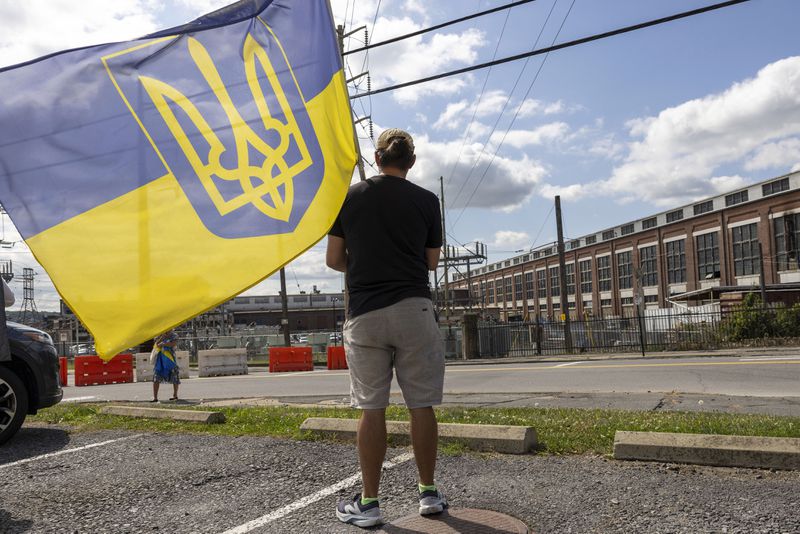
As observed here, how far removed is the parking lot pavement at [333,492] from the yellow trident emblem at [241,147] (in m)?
1.77

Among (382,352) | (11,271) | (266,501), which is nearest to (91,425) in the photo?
(266,501)

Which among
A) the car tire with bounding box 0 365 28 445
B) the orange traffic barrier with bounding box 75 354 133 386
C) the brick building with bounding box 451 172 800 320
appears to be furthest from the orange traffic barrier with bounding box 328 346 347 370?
the car tire with bounding box 0 365 28 445

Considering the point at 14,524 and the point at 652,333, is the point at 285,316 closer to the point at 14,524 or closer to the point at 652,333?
the point at 652,333

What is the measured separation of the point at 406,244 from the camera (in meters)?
3.31

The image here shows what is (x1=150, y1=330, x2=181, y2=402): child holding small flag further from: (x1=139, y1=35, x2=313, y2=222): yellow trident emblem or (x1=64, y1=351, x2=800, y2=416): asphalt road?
(x1=139, y1=35, x2=313, y2=222): yellow trident emblem

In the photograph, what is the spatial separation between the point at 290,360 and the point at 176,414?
19414 mm

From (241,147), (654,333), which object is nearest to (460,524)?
(241,147)

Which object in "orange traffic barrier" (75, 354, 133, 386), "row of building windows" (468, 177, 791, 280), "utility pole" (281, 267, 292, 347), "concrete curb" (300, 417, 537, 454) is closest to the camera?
"concrete curb" (300, 417, 537, 454)

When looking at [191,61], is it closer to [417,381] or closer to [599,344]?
[417,381]

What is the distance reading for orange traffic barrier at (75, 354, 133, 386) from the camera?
22.9 metres

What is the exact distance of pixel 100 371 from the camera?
23250 mm

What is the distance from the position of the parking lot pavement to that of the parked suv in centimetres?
127

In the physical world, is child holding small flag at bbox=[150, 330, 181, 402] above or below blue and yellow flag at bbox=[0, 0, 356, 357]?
below

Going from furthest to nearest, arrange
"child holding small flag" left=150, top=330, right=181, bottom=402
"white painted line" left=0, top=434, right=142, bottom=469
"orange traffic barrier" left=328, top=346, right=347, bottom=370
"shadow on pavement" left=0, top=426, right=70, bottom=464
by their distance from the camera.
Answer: "orange traffic barrier" left=328, top=346, right=347, bottom=370, "child holding small flag" left=150, top=330, right=181, bottom=402, "shadow on pavement" left=0, top=426, right=70, bottom=464, "white painted line" left=0, top=434, right=142, bottom=469
